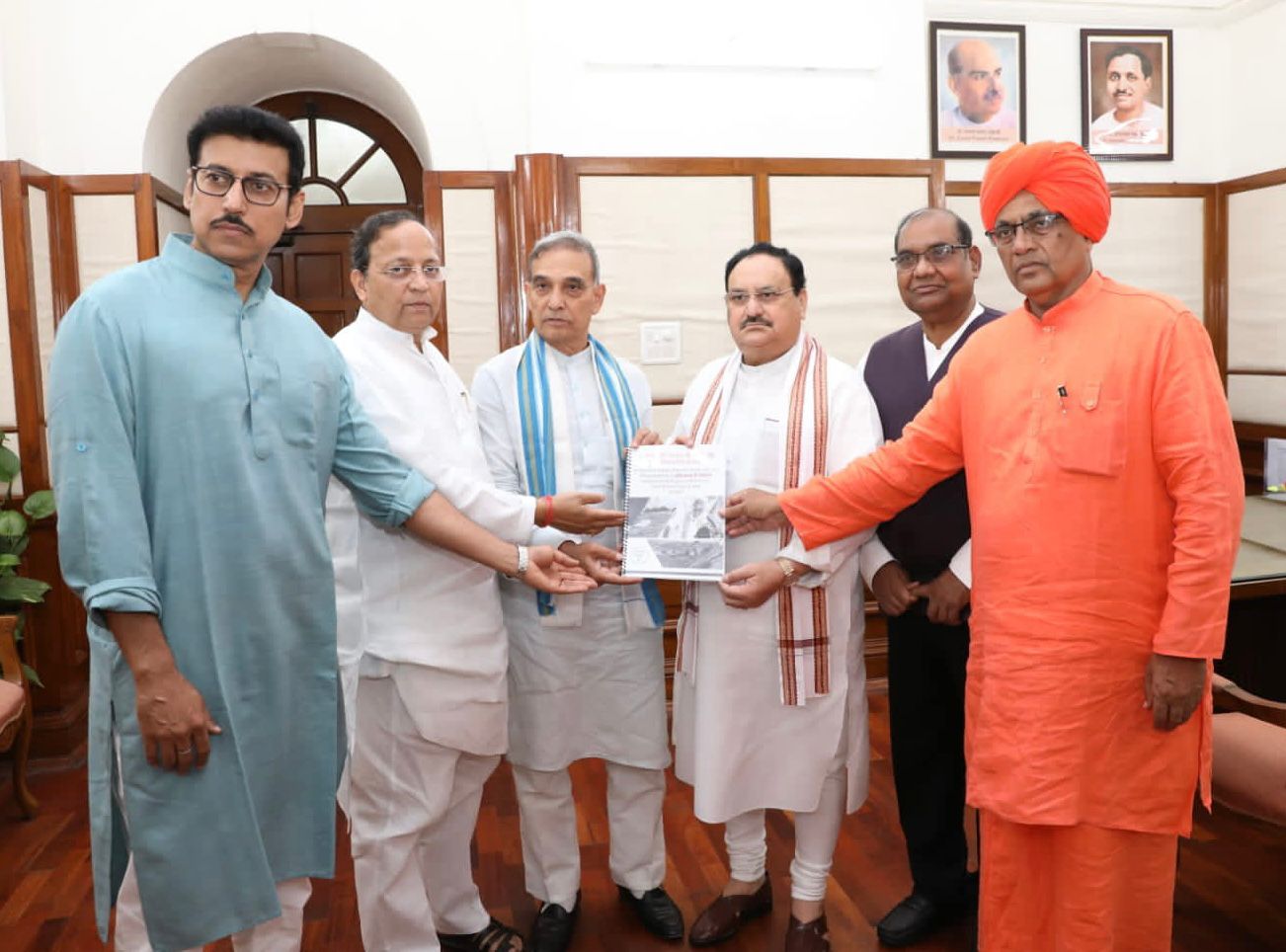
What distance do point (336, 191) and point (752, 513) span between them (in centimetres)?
405

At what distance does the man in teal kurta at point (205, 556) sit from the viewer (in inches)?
60.7

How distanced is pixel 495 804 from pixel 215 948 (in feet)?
3.55

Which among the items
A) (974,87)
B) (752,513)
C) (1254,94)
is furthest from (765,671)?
(1254,94)

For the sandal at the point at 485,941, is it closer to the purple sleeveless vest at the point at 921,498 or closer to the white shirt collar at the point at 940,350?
the purple sleeveless vest at the point at 921,498

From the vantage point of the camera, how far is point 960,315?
2.53 metres

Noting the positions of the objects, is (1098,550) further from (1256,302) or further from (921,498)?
(1256,302)

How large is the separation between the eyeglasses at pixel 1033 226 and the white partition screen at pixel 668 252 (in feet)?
8.26

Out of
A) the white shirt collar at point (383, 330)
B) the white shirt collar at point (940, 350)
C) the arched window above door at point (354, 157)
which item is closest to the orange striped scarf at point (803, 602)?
the white shirt collar at point (940, 350)

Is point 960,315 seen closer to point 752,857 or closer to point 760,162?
point 752,857

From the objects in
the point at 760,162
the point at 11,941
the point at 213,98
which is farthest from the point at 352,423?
the point at 213,98

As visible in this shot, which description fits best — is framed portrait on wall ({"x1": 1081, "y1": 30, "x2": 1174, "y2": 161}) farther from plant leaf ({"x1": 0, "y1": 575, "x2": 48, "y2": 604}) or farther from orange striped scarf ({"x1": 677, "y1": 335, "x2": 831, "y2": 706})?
plant leaf ({"x1": 0, "y1": 575, "x2": 48, "y2": 604})

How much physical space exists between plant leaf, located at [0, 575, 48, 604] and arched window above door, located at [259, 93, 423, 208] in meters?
2.58

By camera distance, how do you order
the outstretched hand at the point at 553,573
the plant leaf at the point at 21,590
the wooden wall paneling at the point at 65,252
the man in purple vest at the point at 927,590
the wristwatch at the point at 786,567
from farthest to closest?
the wooden wall paneling at the point at 65,252 < the plant leaf at the point at 21,590 < the man in purple vest at the point at 927,590 < the wristwatch at the point at 786,567 < the outstretched hand at the point at 553,573

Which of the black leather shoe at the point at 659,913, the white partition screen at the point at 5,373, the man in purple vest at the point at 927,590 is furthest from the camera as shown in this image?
the white partition screen at the point at 5,373
